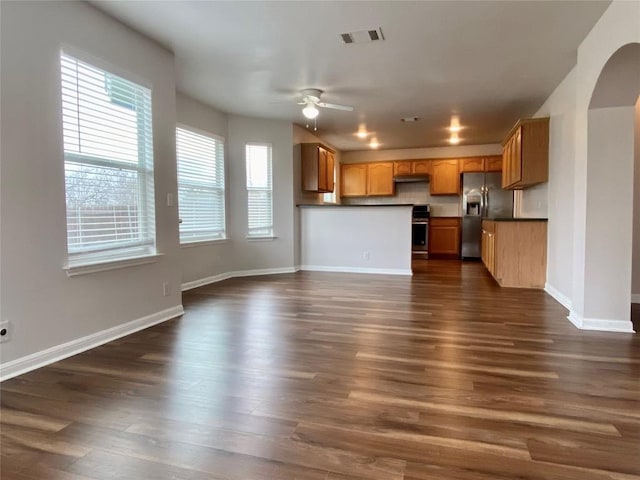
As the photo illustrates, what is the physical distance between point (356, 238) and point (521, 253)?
251 centimetres

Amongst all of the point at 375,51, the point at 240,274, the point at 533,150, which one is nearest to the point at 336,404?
the point at 375,51

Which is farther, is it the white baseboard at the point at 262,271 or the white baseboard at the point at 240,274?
the white baseboard at the point at 262,271

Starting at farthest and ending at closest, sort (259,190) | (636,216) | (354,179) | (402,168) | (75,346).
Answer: (354,179) < (402,168) < (259,190) < (636,216) < (75,346)

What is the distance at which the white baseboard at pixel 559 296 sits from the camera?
3.96 m

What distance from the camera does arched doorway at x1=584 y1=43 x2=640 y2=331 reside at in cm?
318

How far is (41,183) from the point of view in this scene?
2531mm

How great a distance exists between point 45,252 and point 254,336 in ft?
5.23

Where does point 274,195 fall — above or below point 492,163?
below

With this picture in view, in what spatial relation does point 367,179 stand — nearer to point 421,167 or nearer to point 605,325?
point 421,167

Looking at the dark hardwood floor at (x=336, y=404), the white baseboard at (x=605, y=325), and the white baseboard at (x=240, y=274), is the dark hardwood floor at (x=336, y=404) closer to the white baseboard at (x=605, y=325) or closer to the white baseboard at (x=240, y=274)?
the white baseboard at (x=605, y=325)

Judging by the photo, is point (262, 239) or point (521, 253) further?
point (262, 239)

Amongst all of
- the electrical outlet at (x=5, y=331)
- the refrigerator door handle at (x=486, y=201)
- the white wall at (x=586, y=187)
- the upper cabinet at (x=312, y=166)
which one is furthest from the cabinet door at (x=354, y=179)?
the electrical outlet at (x=5, y=331)

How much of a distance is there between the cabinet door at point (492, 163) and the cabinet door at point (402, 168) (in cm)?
161

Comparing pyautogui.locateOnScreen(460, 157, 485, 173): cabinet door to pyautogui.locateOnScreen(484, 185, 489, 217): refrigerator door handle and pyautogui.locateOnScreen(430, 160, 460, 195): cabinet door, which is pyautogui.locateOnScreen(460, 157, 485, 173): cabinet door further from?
pyautogui.locateOnScreen(484, 185, 489, 217): refrigerator door handle
